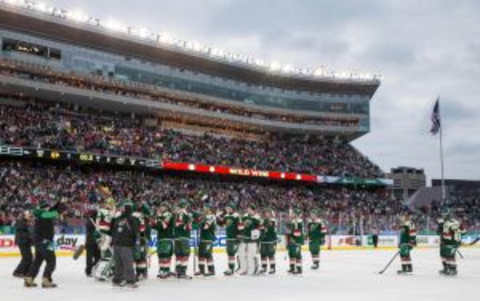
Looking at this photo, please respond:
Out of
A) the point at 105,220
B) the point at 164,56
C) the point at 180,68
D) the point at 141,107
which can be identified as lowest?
the point at 105,220

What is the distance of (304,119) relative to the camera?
61.6 metres

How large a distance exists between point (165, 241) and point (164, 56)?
38134 millimetres

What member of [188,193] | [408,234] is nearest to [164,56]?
[188,193]

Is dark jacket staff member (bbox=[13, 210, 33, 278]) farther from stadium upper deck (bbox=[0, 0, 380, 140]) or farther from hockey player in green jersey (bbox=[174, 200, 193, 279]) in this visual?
stadium upper deck (bbox=[0, 0, 380, 140])

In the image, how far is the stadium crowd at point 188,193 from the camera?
32.8 m

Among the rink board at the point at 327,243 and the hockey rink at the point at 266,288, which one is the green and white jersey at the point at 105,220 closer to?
the hockey rink at the point at 266,288

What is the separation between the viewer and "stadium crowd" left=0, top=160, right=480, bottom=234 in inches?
1289

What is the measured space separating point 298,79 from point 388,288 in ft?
157

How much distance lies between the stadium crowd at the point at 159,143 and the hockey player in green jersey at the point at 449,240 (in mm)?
29860

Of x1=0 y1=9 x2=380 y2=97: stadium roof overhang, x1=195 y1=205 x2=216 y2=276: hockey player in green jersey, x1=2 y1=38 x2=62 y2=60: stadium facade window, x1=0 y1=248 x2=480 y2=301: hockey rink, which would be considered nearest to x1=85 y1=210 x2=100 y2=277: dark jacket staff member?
x1=0 y1=248 x2=480 y2=301: hockey rink

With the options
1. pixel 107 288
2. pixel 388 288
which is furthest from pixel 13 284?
pixel 388 288

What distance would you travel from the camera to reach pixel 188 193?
42.8m

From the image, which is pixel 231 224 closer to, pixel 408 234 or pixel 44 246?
pixel 408 234

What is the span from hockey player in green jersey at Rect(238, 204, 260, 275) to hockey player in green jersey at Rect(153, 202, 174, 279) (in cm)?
266
